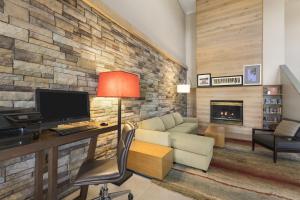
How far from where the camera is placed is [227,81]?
5.01 meters

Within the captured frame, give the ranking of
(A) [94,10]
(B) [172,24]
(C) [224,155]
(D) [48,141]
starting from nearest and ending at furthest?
(D) [48,141] < (A) [94,10] < (C) [224,155] < (B) [172,24]

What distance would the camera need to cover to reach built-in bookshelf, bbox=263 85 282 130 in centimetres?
434

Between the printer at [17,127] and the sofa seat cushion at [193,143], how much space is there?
6.79ft

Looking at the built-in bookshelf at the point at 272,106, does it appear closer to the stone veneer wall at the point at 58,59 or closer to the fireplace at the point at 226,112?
the fireplace at the point at 226,112

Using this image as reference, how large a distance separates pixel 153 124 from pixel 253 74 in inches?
136

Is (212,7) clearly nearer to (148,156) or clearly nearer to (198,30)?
(198,30)

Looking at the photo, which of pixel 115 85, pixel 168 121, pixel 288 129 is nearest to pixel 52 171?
pixel 115 85

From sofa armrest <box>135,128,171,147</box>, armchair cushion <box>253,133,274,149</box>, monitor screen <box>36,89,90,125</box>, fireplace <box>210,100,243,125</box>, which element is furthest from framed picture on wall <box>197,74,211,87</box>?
monitor screen <box>36,89,90,125</box>

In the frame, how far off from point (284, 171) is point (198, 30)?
15.2 ft

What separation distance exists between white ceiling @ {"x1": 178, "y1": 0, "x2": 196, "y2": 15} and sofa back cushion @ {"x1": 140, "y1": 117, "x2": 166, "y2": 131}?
15.0 feet

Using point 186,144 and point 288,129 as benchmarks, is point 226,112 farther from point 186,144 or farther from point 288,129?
point 186,144

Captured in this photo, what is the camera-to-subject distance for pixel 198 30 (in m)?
5.51

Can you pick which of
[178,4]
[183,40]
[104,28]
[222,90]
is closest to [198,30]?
[183,40]

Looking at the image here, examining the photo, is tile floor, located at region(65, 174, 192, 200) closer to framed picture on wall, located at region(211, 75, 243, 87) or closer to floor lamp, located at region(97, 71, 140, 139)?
floor lamp, located at region(97, 71, 140, 139)
